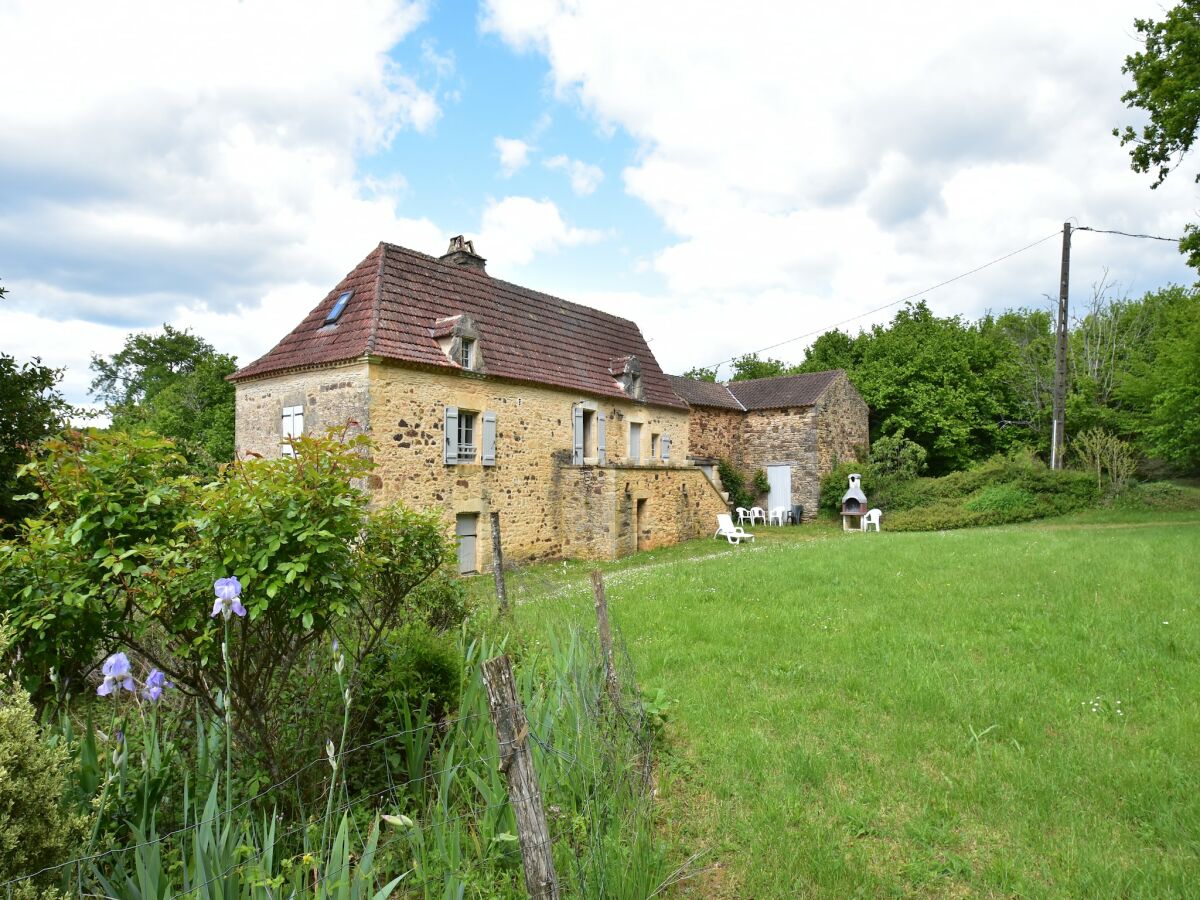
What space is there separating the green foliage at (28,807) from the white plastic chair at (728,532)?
1892 cm

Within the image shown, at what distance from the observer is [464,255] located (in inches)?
759

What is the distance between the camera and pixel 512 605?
22.4 feet

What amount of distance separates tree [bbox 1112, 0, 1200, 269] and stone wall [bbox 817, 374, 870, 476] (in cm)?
1393

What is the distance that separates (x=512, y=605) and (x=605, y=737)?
3065 mm

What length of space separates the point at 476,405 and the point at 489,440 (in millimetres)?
899

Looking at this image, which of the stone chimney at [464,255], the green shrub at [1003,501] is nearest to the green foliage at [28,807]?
the stone chimney at [464,255]

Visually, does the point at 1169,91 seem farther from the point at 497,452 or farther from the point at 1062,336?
the point at 497,452

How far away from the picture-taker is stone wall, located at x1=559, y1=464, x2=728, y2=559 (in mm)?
18031

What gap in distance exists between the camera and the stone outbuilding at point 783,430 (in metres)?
26.3

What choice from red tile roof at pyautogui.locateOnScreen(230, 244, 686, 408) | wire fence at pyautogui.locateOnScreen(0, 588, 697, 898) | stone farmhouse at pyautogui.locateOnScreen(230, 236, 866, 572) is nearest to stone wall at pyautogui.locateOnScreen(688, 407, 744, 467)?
stone farmhouse at pyautogui.locateOnScreen(230, 236, 866, 572)

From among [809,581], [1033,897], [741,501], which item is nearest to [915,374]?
[741,501]

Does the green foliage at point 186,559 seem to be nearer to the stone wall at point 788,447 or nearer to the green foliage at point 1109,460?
the stone wall at point 788,447

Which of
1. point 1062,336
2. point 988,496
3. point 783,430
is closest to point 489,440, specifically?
point 783,430

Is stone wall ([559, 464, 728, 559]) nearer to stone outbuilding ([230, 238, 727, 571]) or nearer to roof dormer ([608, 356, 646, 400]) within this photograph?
stone outbuilding ([230, 238, 727, 571])
